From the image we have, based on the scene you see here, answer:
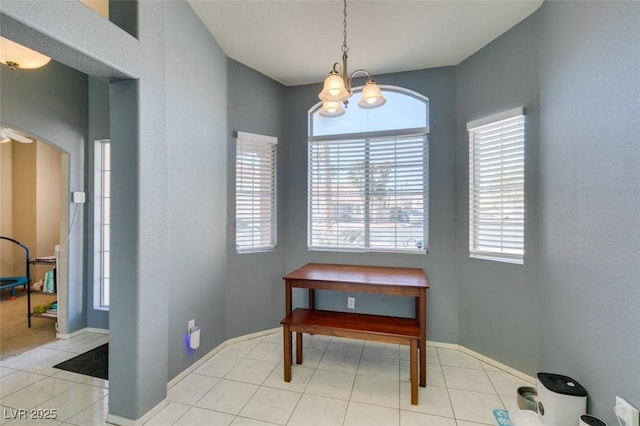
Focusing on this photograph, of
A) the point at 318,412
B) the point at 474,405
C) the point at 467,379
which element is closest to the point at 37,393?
the point at 318,412

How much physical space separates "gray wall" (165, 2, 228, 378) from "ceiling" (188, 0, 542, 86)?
0.29 metres

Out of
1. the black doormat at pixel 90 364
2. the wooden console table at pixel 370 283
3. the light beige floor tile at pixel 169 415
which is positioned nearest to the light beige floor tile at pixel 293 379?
the wooden console table at pixel 370 283

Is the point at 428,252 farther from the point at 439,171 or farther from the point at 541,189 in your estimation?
the point at 541,189

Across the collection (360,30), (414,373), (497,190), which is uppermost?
(360,30)

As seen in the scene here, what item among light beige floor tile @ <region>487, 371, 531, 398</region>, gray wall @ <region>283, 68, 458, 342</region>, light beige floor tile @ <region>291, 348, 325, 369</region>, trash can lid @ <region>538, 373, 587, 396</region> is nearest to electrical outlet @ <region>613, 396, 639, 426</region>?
trash can lid @ <region>538, 373, 587, 396</region>

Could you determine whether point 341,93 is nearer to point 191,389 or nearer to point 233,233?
point 233,233

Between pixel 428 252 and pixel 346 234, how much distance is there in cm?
91

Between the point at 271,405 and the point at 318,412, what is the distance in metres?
0.35

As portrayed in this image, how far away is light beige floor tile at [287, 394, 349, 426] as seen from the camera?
1.83 meters

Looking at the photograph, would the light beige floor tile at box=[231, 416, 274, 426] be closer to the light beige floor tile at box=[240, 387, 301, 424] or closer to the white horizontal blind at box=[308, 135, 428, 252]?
the light beige floor tile at box=[240, 387, 301, 424]

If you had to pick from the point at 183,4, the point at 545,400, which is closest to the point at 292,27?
the point at 183,4

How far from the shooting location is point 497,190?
2525 mm

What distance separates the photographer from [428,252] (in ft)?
9.62

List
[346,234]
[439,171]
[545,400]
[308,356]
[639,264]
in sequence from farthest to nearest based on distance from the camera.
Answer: [346,234] → [439,171] → [308,356] → [545,400] → [639,264]
